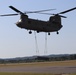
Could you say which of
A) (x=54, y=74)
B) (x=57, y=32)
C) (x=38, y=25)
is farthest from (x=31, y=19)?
(x=54, y=74)

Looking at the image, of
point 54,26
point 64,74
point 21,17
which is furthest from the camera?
point 54,26

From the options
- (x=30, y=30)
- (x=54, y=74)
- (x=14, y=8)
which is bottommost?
(x=54, y=74)

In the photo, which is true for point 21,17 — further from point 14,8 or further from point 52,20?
point 52,20

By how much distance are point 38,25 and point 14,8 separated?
8.22m

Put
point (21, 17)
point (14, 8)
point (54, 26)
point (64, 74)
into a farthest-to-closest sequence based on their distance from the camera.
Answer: point (54, 26)
point (21, 17)
point (14, 8)
point (64, 74)

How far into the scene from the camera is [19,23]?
6450 cm

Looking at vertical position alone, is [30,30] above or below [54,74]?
above

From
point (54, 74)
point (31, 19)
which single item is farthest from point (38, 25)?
point (54, 74)

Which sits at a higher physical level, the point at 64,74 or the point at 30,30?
the point at 30,30

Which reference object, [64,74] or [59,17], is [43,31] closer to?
[59,17]

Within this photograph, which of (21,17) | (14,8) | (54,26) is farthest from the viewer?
(54,26)

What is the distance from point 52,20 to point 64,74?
2830 cm

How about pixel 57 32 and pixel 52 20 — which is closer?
pixel 57 32

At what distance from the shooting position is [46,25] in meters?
69.0
